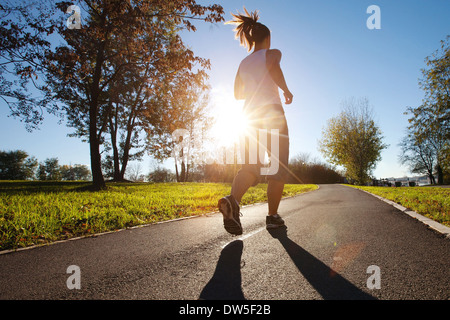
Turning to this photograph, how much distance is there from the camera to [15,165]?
7950 centimetres

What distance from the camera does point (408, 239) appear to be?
287cm

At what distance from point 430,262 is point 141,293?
238cm

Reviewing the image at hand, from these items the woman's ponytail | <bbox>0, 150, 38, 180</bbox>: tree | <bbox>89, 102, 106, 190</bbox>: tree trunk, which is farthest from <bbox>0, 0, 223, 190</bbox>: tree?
<bbox>0, 150, 38, 180</bbox>: tree

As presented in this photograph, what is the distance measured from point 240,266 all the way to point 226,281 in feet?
1.04

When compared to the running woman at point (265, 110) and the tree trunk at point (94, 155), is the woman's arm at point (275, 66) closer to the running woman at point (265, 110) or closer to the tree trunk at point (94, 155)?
the running woman at point (265, 110)

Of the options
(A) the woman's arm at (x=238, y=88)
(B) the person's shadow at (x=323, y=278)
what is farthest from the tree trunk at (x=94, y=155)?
(B) the person's shadow at (x=323, y=278)

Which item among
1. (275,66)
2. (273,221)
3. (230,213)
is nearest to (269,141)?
(275,66)

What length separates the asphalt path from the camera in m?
1.53

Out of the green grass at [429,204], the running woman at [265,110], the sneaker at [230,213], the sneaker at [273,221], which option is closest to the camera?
the sneaker at [230,213]

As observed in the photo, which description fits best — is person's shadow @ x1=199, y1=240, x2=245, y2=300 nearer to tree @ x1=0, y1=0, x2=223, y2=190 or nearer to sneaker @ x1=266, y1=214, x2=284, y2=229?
sneaker @ x1=266, y1=214, x2=284, y2=229

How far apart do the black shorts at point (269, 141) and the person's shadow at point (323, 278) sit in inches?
40.4

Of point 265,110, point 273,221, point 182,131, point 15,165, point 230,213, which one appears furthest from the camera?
point 15,165

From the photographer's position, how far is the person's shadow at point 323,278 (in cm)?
146

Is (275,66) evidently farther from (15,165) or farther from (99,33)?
(15,165)
